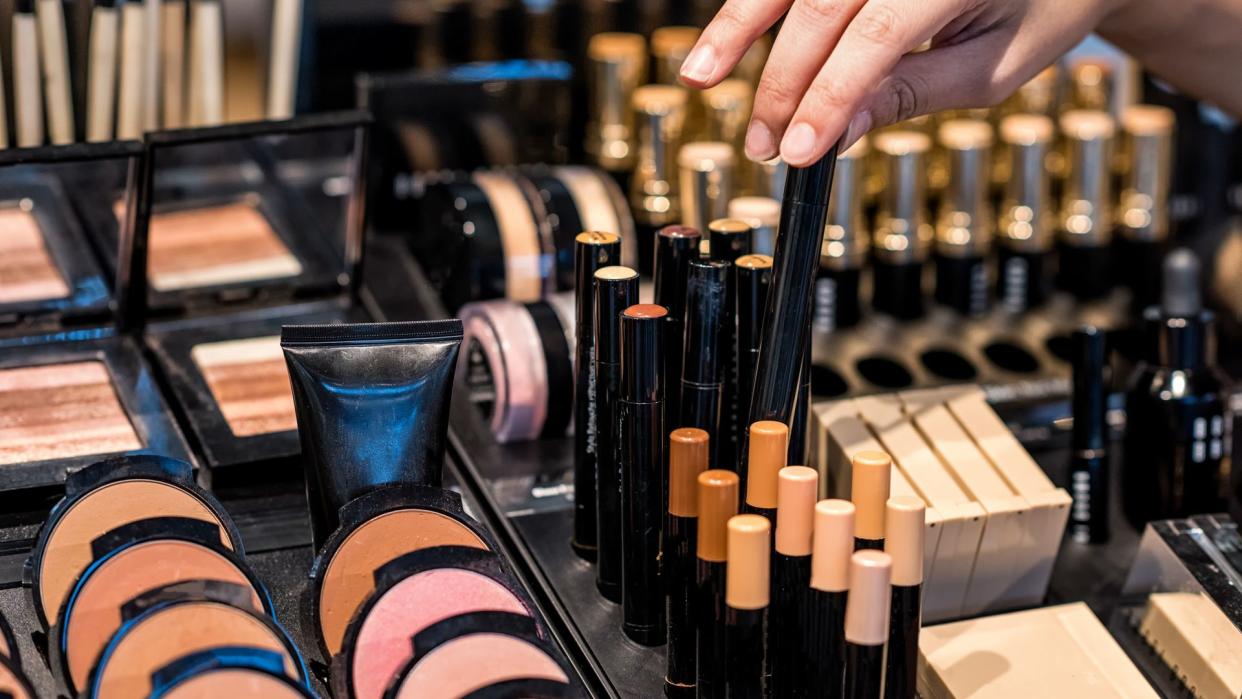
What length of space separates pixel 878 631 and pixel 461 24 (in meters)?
0.71

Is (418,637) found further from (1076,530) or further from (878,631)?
(1076,530)

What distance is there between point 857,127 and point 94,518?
413 millimetres

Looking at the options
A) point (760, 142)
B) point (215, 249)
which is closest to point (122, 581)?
point (760, 142)

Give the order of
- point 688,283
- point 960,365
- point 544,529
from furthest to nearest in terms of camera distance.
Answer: point 960,365 → point 544,529 → point 688,283

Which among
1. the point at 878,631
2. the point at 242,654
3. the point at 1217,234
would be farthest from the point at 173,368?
the point at 1217,234

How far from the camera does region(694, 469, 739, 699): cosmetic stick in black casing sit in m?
0.63

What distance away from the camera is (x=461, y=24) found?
1158mm

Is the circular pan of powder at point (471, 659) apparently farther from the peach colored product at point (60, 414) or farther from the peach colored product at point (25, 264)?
the peach colored product at point (25, 264)

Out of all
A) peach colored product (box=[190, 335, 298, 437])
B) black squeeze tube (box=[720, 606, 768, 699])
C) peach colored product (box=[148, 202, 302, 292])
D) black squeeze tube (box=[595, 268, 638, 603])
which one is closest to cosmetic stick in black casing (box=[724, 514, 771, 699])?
black squeeze tube (box=[720, 606, 768, 699])

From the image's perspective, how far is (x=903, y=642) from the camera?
2.09 feet

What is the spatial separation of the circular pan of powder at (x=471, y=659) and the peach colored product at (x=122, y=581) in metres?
0.08

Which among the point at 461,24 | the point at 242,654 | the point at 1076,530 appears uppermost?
the point at 461,24

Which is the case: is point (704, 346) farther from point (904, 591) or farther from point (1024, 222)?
point (1024, 222)

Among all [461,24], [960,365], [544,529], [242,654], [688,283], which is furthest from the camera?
[461,24]
